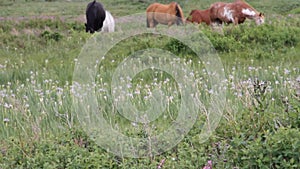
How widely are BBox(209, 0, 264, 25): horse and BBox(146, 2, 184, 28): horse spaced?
1.10 m

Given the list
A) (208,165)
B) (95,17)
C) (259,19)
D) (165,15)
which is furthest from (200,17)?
(208,165)

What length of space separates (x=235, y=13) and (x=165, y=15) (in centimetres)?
265

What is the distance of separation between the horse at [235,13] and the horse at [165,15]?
1103 mm

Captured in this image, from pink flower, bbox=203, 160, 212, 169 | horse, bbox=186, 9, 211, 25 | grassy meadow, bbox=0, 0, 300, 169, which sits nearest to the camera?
pink flower, bbox=203, 160, 212, 169

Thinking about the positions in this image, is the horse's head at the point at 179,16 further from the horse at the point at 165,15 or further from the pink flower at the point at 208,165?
the pink flower at the point at 208,165

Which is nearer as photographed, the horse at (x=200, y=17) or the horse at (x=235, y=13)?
the horse at (x=235, y=13)

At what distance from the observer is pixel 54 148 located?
15.6 ft

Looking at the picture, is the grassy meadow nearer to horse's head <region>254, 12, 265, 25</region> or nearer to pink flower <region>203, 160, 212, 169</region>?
pink flower <region>203, 160, 212, 169</region>

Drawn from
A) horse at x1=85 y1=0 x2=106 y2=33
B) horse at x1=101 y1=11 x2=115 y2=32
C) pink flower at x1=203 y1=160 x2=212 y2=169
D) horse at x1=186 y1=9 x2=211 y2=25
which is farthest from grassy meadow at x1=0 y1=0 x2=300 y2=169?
horse at x1=186 y1=9 x2=211 y2=25

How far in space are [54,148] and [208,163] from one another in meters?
1.49

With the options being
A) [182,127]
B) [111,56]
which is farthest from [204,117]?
[111,56]

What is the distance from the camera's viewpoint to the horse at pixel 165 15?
53.2 feet

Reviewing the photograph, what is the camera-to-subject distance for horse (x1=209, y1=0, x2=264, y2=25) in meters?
14.6

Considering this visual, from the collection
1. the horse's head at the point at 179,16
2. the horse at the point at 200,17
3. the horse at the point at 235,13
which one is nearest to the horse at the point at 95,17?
the horse's head at the point at 179,16
